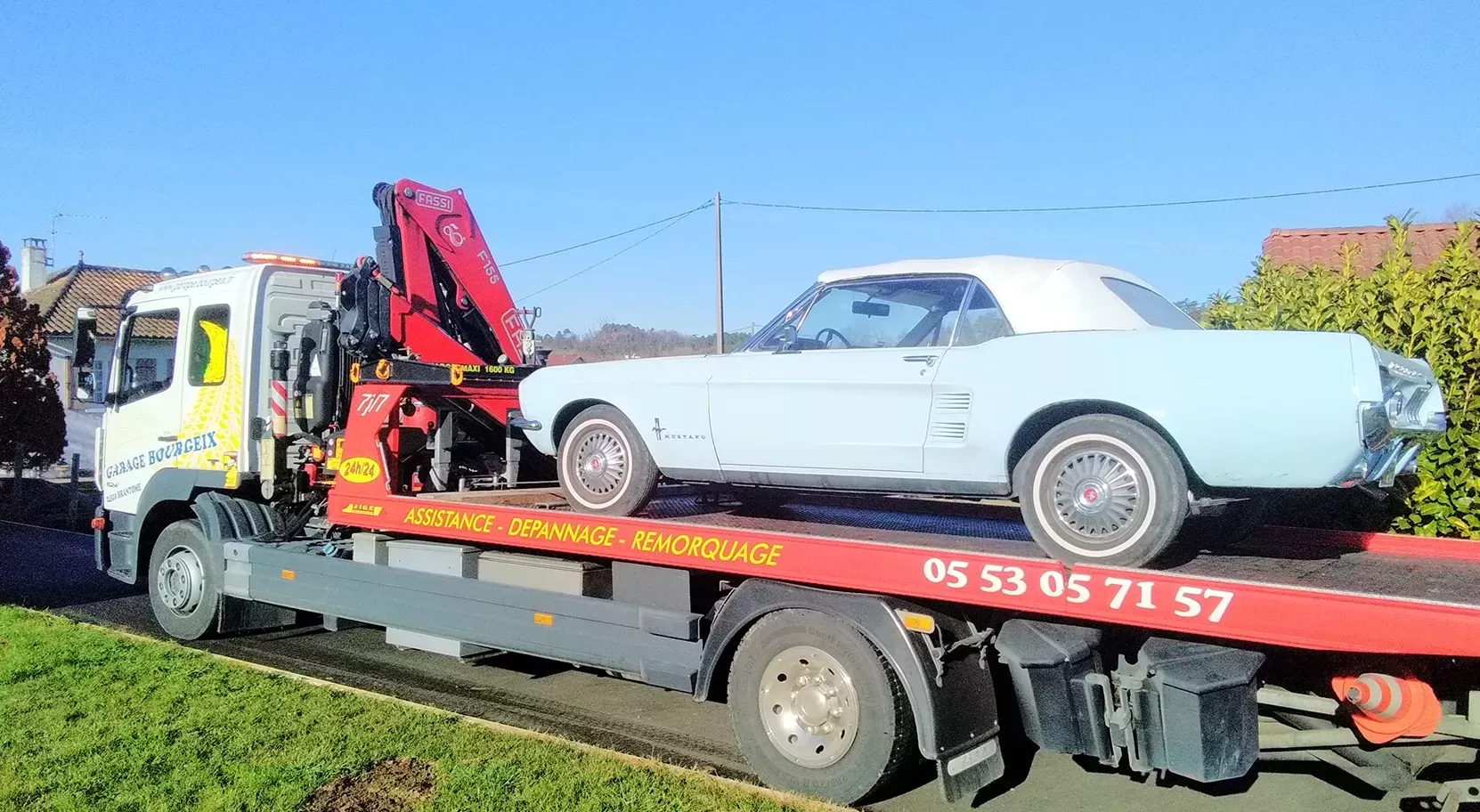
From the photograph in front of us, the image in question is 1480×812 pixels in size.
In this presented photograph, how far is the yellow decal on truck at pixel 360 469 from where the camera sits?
6801 millimetres

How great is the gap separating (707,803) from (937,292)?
248cm

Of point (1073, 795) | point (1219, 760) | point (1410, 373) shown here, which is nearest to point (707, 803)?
point (1073, 795)

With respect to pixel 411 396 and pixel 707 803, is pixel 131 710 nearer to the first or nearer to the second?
pixel 411 396

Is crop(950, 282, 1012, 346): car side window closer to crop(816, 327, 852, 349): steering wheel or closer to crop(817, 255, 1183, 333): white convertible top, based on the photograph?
crop(817, 255, 1183, 333): white convertible top

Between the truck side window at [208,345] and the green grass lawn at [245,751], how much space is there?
219cm

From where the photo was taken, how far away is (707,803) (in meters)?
4.44

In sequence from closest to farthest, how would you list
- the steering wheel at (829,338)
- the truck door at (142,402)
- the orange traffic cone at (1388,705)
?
the orange traffic cone at (1388,705)
the steering wheel at (829,338)
the truck door at (142,402)

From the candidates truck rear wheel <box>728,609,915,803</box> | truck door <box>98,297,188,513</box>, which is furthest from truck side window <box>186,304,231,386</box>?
truck rear wheel <box>728,609,915,803</box>

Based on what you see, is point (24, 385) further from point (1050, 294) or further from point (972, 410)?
A: point (1050, 294)

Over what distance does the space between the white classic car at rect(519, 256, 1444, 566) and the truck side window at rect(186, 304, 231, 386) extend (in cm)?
317

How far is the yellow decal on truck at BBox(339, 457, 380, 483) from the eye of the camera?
6.80 metres

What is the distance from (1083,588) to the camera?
3.86 meters

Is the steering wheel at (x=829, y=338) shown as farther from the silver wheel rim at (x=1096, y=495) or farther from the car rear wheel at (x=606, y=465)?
the silver wheel rim at (x=1096, y=495)

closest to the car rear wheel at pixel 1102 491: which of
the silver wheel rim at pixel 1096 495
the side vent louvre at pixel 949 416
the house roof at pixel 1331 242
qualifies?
the silver wheel rim at pixel 1096 495
